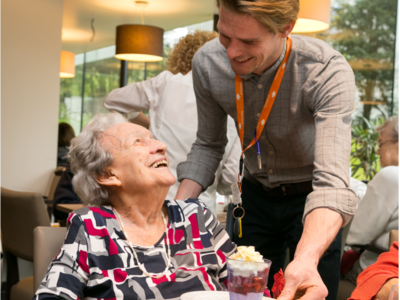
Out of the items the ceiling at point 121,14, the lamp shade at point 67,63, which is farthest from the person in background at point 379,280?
the lamp shade at point 67,63

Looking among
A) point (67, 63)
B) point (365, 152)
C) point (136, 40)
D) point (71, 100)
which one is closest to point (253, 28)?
point (136, 40)

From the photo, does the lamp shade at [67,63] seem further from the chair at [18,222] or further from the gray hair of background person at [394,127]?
the gray hair of background person at [394,127]

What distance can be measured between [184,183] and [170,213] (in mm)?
237

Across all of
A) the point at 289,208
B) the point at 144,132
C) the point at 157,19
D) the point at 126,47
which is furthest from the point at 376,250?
the point at 157,19

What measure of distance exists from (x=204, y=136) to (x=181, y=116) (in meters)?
0.83

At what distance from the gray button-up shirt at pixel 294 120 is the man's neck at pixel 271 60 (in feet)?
0.05

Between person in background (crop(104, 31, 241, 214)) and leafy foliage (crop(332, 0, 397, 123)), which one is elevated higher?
leafy foliage (crop(332, 0, 397, 123))

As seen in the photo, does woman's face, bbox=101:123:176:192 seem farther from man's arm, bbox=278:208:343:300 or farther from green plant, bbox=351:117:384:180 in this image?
green plant, bbox=351:117:384:180

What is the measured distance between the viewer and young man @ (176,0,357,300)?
1.32m

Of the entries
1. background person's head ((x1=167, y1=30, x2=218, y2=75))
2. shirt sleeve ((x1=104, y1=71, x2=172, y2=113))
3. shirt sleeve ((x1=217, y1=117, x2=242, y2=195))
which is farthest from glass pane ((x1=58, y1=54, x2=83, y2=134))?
shirt sleeve ((x1=217, y1=117, x2=242, y2=195))

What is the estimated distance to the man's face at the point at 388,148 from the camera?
3.32m

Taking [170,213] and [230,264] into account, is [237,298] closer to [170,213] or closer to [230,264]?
[230,264]

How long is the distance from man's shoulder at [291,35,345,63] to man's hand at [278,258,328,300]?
802 millimetres

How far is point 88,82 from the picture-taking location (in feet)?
32.7
